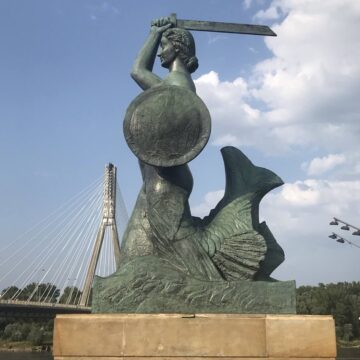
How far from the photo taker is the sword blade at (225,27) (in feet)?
22.9

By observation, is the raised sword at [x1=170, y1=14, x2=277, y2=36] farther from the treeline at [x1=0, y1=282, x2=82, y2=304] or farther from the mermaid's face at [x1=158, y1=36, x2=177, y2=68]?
the treeline at [x1=0, y1=282, x2=82, y2=304]

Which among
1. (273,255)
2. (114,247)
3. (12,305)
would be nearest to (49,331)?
(12,305)

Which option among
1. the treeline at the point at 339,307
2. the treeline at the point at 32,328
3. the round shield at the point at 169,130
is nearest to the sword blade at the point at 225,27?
the round shield at the point at 169,130

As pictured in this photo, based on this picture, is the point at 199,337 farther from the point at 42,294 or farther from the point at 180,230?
the point at 42,294

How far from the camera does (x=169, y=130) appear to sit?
5.87 metres

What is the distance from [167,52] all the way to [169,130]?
1273 millimetres

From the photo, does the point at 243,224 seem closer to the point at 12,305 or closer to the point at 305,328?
the point at 305,328

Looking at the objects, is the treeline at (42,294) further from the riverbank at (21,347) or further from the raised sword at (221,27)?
the raised sword at (221,27)

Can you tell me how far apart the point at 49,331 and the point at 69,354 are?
47356mm

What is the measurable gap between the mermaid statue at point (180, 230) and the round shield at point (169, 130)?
11 mm

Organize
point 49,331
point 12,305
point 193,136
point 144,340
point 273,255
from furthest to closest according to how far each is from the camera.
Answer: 1. point 49,331
2. point 12,305
3. point 273,255
4. point 193,136
5. point 144,340

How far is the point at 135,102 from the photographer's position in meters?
6.00

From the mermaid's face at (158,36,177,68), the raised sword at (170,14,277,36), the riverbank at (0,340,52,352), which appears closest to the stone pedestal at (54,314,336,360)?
the mermaid's face at (158,36,177,68)

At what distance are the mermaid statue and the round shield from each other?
11mm
